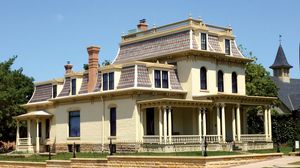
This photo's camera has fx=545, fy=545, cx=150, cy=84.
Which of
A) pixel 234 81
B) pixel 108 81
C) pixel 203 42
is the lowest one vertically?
pixel 108 81

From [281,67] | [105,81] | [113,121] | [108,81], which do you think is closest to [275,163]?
[113,121]

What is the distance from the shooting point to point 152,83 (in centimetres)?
4281

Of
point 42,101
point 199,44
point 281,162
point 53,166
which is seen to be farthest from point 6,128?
point 281,162

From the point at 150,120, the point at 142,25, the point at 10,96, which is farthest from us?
the point at 10,96

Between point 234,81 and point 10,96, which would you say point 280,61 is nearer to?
point 234,81

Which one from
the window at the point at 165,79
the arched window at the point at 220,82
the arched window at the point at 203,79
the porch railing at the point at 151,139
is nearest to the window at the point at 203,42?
the arched window at the point at 203,79

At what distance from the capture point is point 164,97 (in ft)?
143

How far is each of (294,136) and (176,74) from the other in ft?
78.5

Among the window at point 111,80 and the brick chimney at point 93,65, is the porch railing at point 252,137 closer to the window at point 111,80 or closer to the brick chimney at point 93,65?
the window at point 111,80

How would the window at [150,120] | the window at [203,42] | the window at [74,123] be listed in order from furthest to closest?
the window at [74,123], the window at [203,42], the window at [150,120]

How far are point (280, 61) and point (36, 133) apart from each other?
174 ft

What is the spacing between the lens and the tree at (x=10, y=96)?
60.8m

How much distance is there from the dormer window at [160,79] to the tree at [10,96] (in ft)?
76.3

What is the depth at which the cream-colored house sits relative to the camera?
41875 millimetres
